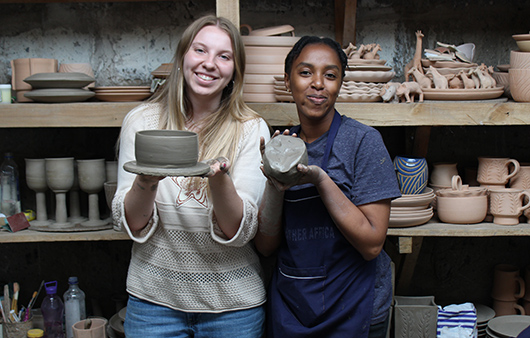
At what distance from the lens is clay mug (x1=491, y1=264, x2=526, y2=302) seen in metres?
2.30

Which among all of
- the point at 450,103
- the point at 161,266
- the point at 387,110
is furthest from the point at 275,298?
the point at 450,103

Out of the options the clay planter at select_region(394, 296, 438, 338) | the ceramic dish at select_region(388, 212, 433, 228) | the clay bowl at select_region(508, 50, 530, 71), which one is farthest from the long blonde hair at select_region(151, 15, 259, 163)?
the clay bowl at select_region(508, 50, 530, 71)

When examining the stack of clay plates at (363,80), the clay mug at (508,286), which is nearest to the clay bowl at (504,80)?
the stack of clay plates at (363,80)

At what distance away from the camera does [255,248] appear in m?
1.56

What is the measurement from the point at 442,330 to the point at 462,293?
62 centimetres

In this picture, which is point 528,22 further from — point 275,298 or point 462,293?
point 275,298

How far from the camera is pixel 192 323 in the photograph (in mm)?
1435

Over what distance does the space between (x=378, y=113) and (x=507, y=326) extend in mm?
1082

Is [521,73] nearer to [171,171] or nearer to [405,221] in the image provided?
[405,221]

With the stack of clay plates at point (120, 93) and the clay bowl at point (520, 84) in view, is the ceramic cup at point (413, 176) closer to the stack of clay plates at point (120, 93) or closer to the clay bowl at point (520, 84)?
the clay bowl at point (520, 84)

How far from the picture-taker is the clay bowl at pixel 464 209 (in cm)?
196

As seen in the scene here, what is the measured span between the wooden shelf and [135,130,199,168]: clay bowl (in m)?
0.66

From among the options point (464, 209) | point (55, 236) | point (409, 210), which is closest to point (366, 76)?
point (409, 210)

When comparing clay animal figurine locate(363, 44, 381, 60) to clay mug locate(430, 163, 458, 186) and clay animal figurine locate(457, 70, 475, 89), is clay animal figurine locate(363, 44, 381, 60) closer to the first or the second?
clay animal figurine locate(457, 70, 475, 89)
